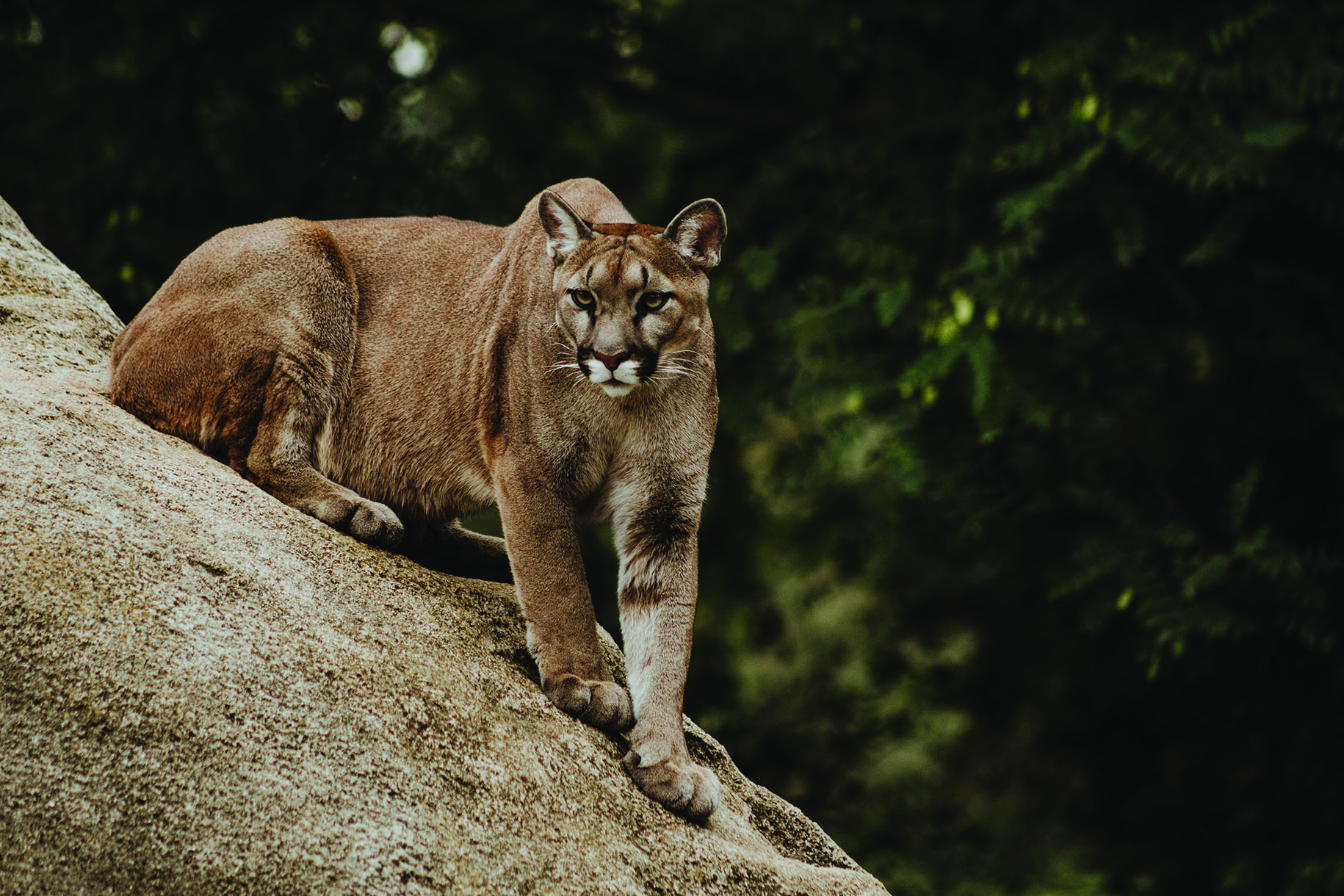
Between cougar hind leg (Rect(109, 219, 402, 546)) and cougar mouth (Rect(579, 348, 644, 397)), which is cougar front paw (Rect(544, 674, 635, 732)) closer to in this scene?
cougar hind leg (Rect(109, 219, 402, 546))

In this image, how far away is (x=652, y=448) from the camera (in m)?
5.45

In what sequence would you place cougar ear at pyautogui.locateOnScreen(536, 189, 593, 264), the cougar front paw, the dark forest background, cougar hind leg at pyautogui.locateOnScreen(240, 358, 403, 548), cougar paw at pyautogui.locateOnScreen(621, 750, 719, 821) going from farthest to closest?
1. the dark forest background
2. cougar ear at pyautogui.locateOnScreen(536, 189, 593, 264)
3. cougar hind leg at pyautogui.locateOnScreen(240, 358, 403, 548)
4. the cougar front paw
5. cougar paw at pyautogui.locateOnScreen(621, 750, 719, 821)

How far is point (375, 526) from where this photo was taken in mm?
5352

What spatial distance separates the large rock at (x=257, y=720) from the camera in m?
3.65

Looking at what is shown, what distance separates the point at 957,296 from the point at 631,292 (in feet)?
11.2

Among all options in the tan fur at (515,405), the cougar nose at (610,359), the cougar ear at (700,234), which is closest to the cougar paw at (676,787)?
the tan fur at (515,405)

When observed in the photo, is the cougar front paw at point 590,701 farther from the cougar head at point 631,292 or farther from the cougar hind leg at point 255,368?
the cougar head at point 631,292

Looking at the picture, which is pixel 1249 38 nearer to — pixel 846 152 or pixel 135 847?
pixel 846 152

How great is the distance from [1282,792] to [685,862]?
7.16 metres

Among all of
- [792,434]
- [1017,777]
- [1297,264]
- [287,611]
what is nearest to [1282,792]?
[1017,777]

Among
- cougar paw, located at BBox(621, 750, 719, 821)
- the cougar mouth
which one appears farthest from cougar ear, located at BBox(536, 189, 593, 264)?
cougar paw, located at BBox(621, 750, 719, 821)

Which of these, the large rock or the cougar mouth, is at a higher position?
the cougar mouth

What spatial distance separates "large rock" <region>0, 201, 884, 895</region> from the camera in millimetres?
3646

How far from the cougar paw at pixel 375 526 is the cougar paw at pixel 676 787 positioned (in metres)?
1.40
